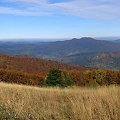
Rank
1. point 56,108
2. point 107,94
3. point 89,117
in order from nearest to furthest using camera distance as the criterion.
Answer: point 89,117 < point 56,108 < point 107,94

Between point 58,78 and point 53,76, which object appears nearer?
point 58,78

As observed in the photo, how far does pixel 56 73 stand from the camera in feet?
101

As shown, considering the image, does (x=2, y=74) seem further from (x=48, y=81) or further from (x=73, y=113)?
(x=73, y=113)

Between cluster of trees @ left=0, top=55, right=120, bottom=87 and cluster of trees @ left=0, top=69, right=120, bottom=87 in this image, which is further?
cluster of trees @ left=0, top=55, right=120, bottom=87

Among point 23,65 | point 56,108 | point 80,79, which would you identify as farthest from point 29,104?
point 23,65

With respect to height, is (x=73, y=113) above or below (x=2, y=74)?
above

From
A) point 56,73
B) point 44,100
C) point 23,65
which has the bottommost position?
point 23,65

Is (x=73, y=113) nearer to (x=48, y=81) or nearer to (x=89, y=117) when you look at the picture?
(x=89, y=117)

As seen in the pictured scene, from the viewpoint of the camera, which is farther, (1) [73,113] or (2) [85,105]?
(2) [85,105]

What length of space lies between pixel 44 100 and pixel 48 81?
2110 centimetres

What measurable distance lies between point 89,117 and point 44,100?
101 inches

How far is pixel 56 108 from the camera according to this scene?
676 cm

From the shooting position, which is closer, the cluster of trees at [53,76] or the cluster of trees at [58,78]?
the cluster of trees at [58,78]

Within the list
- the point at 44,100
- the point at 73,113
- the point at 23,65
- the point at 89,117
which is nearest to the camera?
the point at 89,117
